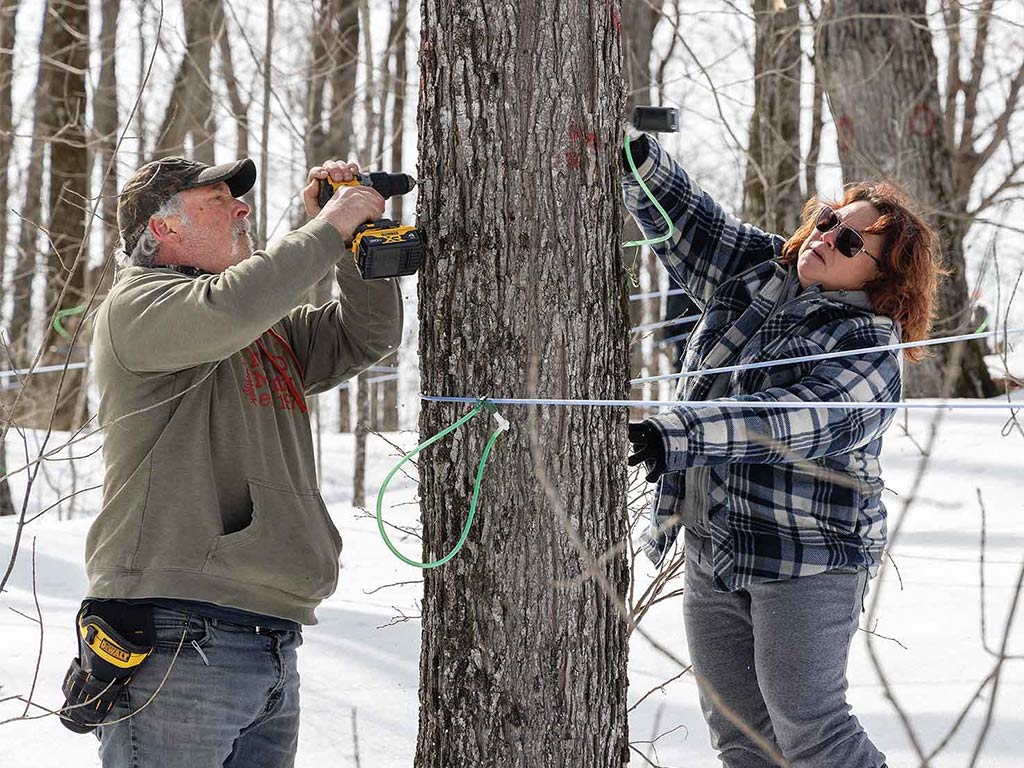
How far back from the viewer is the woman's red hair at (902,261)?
2.50 m

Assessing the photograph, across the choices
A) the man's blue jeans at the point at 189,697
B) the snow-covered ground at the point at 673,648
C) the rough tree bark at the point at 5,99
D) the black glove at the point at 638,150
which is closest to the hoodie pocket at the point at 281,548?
the man's blue jeans at the point at 189,697

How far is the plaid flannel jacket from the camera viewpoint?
7.43ft

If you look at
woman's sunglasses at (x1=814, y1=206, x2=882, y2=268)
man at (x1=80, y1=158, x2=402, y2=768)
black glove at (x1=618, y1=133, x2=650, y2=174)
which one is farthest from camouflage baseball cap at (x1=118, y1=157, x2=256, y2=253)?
woman's sunglasses at (x1=814, y1=206, x2=882, y2=268)

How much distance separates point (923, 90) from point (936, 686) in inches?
225

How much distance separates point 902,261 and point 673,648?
7.31 feet

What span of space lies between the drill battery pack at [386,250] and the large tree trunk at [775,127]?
558 cm

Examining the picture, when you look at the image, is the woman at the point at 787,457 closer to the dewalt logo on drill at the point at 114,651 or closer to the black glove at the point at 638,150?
the black glove at the point at 638,150

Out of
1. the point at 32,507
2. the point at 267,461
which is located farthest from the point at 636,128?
A: the point at 32,507

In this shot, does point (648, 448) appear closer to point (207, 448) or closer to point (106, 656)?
point (207, 448)

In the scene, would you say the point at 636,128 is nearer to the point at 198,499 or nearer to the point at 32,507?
the point at 198,499

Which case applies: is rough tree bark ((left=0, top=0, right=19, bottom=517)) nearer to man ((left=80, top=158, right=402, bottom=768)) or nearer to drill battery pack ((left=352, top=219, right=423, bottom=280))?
man ((left=80, top=158, right=402, bottom=768))

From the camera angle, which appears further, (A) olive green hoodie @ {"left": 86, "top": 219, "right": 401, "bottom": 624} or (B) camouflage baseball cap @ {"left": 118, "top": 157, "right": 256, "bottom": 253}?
(B) camouflage baseball cap @ {"left": 118, "top": 157, "right": 256, "bottom": 253}

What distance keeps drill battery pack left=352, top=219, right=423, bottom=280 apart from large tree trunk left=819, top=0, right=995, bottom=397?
6486 millimetres

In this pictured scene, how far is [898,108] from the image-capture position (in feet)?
26.4
